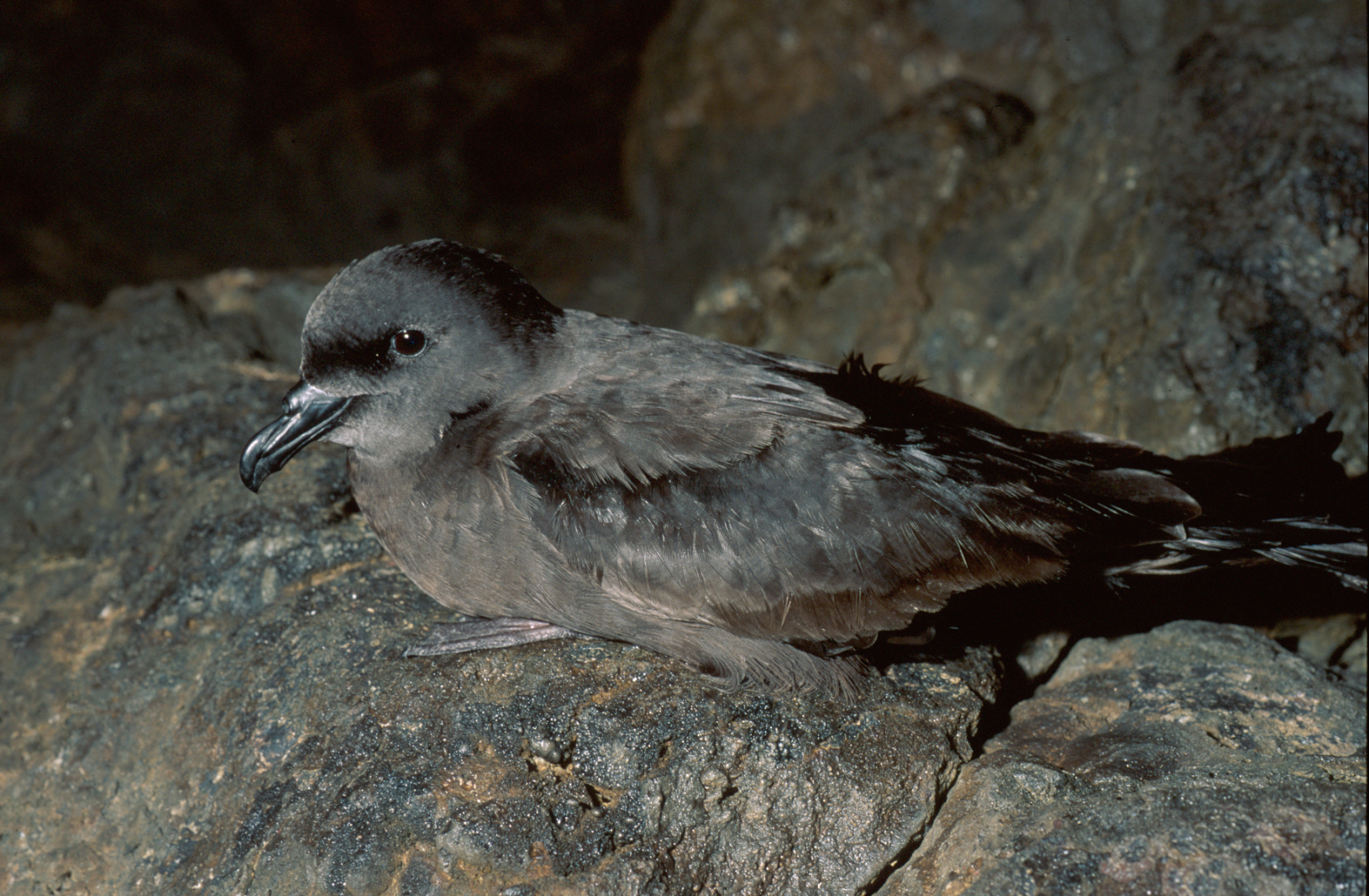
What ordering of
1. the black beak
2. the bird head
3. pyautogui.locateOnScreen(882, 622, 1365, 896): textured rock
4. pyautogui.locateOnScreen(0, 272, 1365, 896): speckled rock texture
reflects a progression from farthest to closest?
1. the black beak
2. the bird head
3. pyautogui.locateOnScreen(0, 272, 1365, 896): speckled rock texture
4. pyautogui.locateOnScreen(882, 622, 1365, 896): textured rock

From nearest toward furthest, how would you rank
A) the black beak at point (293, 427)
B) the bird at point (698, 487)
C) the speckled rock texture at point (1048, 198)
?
the bird at point (698, 487), the black beak at point (293, 427), the speckled rock texture at point (1048, 198)

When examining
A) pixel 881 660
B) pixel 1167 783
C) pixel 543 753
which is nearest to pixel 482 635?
pixel 543 753

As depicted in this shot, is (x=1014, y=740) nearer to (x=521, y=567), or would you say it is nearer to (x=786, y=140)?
(x=521, y=567)

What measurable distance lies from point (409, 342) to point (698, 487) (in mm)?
937

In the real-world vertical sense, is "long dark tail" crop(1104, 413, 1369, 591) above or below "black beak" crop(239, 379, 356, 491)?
above

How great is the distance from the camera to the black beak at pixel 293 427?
2920 millimetres

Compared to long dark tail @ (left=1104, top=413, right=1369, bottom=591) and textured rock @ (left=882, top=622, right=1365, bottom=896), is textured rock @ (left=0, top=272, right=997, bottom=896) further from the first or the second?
long dark tail @ (left=1104, top=413, right=1369, bottom=591)

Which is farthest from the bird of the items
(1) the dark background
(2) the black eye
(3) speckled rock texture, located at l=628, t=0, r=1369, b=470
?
(1) the dark background

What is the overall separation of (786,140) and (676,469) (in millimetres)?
4706

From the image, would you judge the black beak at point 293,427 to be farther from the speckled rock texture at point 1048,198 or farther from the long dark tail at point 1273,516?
the speckled rock texture at point 1048,198

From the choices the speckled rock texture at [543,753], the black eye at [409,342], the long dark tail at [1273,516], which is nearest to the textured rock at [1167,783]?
the speckled rock texture at [543,753]

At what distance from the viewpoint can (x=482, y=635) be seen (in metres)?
2.87

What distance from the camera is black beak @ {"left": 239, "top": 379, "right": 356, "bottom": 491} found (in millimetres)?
2920

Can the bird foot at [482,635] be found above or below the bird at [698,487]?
below
